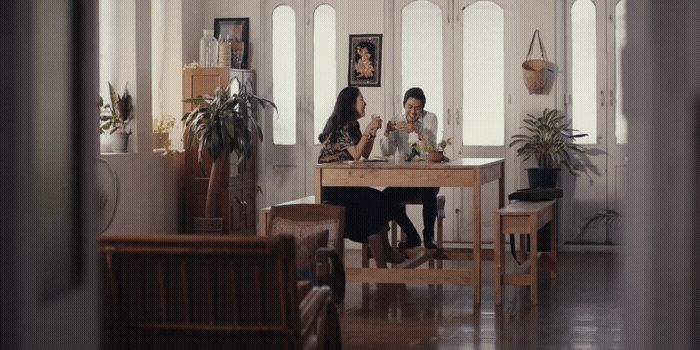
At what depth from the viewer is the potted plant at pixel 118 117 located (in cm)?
823

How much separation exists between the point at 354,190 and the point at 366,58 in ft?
9.45

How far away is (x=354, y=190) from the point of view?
716cm

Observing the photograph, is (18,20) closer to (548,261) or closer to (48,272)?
(48,272)

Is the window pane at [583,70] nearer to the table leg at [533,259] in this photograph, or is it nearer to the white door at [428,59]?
the white door at [428,59]

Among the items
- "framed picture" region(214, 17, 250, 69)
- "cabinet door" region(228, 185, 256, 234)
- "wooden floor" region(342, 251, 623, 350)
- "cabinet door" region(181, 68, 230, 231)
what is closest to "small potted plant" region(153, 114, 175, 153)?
"cabinet door" region(181, 68, 230, 231)

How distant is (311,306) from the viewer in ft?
12.1

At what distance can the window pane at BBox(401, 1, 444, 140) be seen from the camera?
977 centimetres

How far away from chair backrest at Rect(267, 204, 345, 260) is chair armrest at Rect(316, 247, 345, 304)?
47 cm

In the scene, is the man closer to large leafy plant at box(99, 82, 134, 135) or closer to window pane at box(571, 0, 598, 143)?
window pane at box(571, 0, 598, 143)

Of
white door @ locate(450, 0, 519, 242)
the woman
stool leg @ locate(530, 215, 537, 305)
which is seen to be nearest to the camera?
stool leg @ locate(530, 215, 537, 305)

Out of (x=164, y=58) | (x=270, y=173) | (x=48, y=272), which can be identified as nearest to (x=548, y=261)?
(x=270, y=173)

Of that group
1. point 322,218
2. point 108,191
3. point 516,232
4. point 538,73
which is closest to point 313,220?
point 322,218

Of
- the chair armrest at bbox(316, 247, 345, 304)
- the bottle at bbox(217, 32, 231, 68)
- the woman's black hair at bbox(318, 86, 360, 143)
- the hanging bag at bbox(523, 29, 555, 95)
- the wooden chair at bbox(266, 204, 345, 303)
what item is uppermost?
the bottle at bbox(217, 32, 231, 68)

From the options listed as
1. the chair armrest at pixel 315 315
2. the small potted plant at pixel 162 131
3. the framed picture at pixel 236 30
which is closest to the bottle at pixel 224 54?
the framed picture at pixel 236 30
